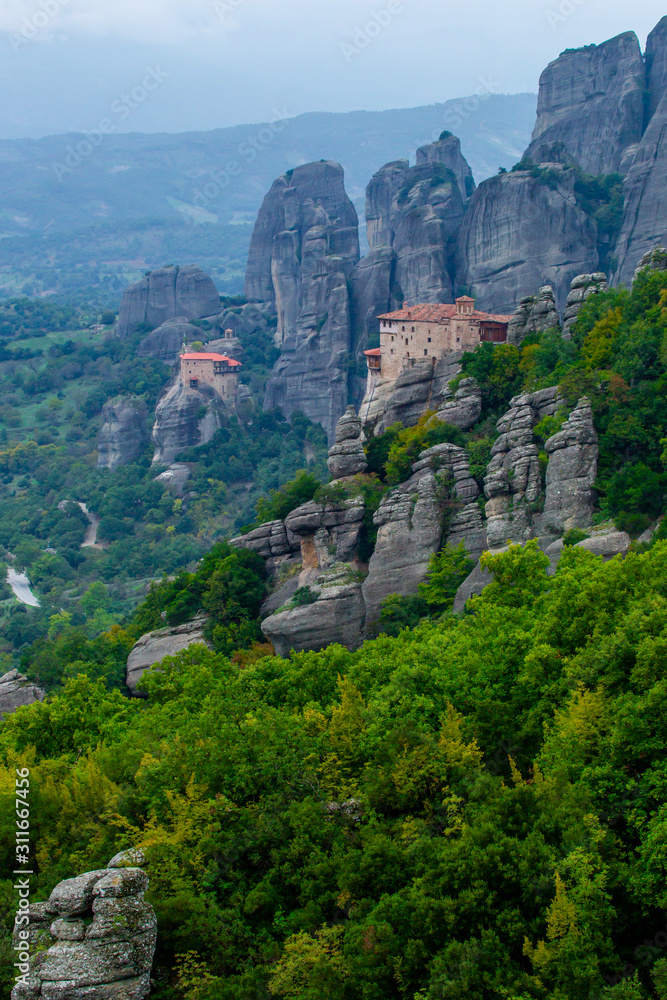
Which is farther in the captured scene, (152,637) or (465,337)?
(465,337)

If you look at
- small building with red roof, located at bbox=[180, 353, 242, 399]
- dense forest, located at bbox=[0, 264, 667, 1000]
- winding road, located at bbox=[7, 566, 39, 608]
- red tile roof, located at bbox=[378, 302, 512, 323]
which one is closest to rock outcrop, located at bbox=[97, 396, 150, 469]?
small building with red roof, located at bbox=[180, 353, 242, 399]

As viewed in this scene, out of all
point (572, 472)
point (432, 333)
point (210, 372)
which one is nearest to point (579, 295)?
point (432, 333)

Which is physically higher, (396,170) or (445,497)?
(396,170)

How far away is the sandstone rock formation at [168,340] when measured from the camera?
403 ft

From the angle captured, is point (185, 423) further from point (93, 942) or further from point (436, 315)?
point (93, 942)

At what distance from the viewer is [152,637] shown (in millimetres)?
47219

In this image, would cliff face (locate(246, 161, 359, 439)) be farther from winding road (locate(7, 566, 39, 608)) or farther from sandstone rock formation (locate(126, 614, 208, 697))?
sandstone rock formation (locate(126, 614, 208, 697))

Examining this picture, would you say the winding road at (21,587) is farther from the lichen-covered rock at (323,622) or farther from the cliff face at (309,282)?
the lichen-covered rock at (323,622)

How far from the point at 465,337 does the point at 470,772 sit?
38948 millimetres

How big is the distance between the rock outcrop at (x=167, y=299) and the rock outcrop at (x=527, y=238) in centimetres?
4590

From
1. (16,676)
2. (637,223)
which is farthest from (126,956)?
(637,223)

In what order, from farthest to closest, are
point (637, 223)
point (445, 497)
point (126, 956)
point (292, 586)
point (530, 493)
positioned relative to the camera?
point (637, 223) → point (292, 586) → point (445, 497) → point (530, 493) → point (126, 956)

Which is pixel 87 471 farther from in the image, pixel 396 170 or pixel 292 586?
pixel 292 586

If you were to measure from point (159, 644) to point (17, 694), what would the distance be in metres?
6.12
